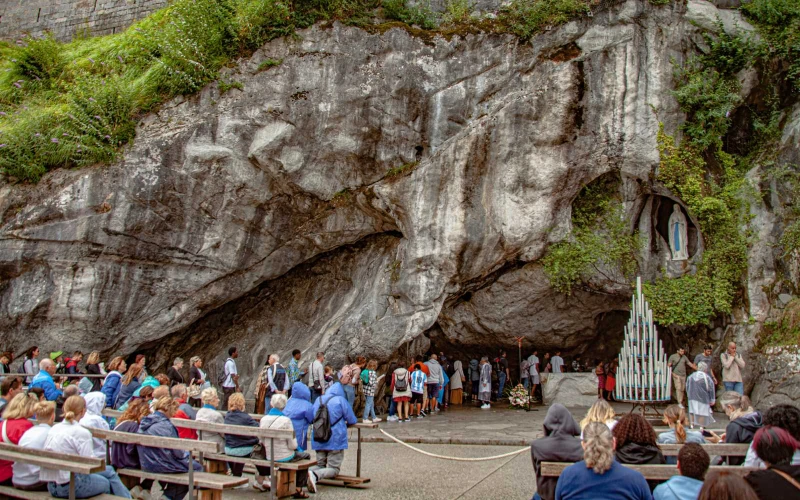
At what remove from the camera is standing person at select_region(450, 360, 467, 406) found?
51.6 ft

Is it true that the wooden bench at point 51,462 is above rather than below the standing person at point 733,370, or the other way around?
below

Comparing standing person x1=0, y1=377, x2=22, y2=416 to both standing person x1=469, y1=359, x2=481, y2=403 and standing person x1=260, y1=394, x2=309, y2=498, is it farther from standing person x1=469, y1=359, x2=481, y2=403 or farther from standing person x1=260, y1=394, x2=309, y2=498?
standing person x1=469, y1=359, x2=481, y2=403

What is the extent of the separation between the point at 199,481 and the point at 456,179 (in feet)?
28.5

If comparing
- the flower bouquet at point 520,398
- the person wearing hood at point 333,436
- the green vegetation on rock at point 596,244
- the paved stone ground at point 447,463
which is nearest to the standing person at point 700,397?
the paved stone ground at point 447,463

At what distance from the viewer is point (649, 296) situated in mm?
12617

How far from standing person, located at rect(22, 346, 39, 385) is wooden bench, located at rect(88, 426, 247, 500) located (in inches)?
250

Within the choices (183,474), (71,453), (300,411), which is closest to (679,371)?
(300,411)

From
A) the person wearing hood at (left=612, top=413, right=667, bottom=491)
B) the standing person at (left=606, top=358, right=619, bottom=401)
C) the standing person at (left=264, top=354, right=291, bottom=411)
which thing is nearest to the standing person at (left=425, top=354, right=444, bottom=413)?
the standing person at (left=264, top=354, right=291, bottom=411)

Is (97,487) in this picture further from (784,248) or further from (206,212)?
(784,248)

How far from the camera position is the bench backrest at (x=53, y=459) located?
13.9 ft

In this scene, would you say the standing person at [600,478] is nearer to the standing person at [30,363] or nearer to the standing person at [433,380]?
the standing person at [433,380]

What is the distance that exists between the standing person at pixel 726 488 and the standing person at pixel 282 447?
4.05 metres

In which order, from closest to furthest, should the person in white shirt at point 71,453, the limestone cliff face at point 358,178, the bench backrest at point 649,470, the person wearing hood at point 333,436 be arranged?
the bench backrest at point 649,470 < the person in white shirt at point 71,453 < the person wearing hood at point 333,436 < the limestone cliff face at point 358,178

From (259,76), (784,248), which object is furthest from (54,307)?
(784,248)
